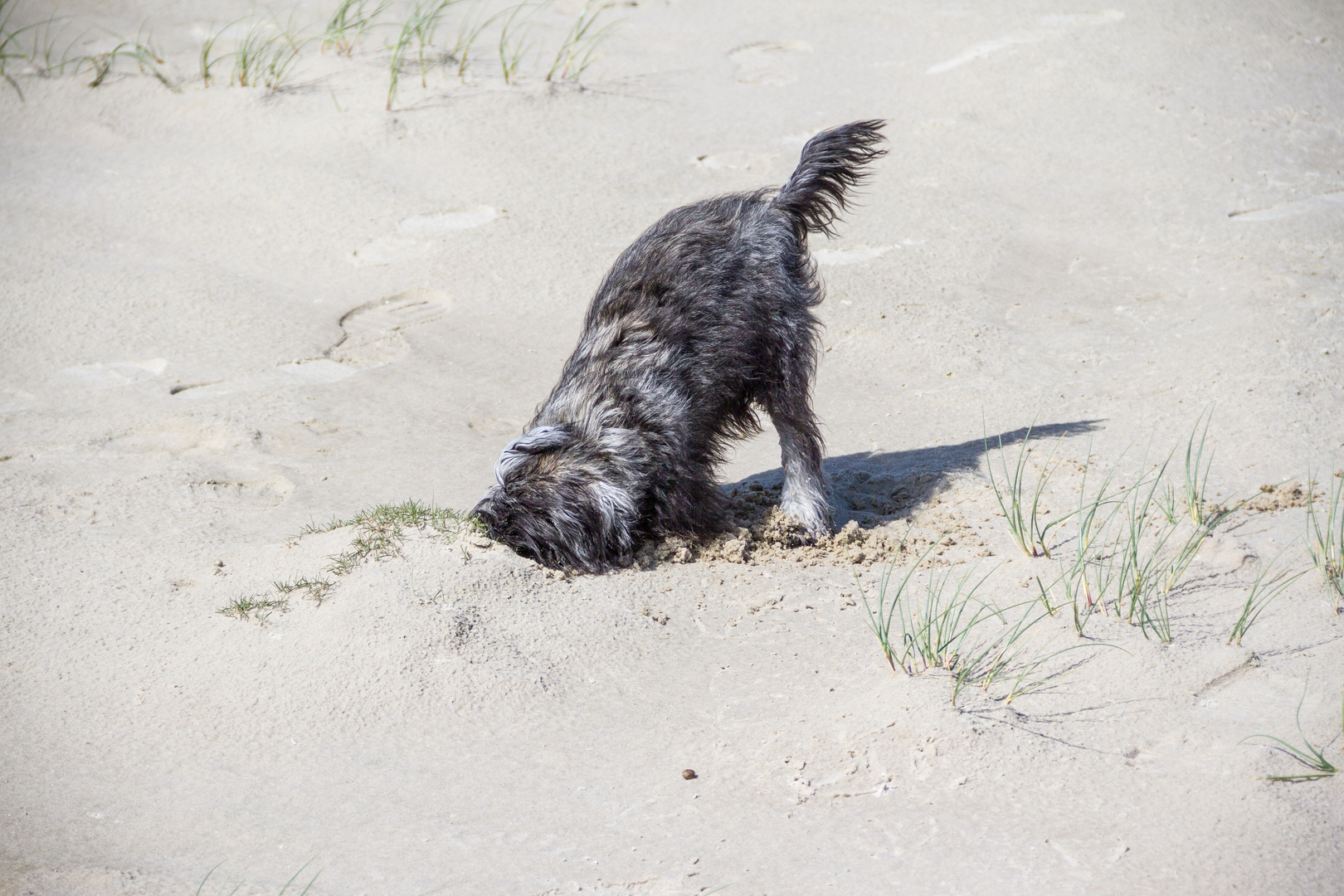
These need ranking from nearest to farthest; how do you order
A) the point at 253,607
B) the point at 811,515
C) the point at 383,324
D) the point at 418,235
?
the point at 253,607 < the point at 811,515 < the point at 383,324 < the point at 418,235

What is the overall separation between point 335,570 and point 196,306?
3.33m

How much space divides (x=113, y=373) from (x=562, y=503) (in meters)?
3.32

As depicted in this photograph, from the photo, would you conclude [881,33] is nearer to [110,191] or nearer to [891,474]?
[891,474]

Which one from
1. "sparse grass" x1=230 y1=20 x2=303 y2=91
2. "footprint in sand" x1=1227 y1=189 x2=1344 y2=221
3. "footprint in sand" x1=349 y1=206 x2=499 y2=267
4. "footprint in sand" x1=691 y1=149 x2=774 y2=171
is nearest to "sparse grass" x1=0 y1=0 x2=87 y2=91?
"sparse grass" x1=230 y1=20 x2=303 y2=91

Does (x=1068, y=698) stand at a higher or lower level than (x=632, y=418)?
lower

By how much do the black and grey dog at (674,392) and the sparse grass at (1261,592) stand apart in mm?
1603

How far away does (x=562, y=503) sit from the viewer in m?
4.05

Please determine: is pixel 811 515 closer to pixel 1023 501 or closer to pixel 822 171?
pixel 1023 501

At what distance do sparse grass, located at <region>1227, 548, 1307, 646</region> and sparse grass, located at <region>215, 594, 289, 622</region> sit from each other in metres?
3.17

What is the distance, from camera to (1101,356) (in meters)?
6.00

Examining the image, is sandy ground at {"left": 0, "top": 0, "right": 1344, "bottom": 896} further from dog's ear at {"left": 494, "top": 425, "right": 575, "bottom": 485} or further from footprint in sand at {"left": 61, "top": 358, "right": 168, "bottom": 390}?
dog's ear at {"left": 494, "top": 425, "right": 575, "bottom": 485}

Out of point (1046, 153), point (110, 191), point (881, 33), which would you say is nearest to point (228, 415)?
point (110, 191)

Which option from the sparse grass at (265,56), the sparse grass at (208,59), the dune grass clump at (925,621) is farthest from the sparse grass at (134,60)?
the dune grass clump at (925,621)

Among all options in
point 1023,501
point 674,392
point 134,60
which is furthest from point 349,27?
point 1023,501
